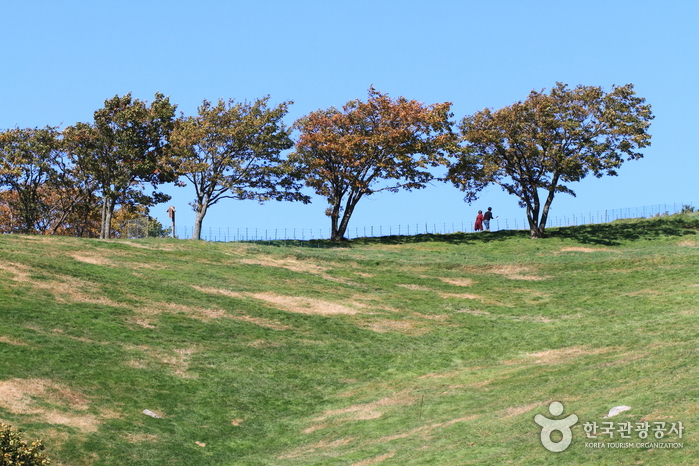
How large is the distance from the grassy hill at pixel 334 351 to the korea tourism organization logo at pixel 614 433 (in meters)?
0.18

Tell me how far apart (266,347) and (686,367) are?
2120cm

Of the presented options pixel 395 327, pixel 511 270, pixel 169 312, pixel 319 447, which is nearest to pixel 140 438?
pixel 319 447

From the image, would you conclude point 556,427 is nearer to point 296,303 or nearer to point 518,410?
point 518,410

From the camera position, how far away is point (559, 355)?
1676 inches

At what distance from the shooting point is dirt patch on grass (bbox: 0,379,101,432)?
30.7 meters

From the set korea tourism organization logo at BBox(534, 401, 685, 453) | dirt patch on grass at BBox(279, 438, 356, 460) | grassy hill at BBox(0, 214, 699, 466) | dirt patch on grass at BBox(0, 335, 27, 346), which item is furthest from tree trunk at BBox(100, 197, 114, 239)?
korea tourism organization logo at BBox(534, 401, 685, 453)

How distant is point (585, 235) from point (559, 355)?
43.1m

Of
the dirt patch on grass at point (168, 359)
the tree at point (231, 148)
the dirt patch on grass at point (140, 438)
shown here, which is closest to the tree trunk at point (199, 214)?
the tree at point (231, 148)

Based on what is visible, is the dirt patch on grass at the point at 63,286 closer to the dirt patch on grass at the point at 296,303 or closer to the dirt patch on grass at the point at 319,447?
the dirt patch on grass at the point at 296,303

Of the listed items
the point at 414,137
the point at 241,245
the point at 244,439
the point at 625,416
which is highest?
the point at 414,137

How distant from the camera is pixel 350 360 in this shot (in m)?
44.6

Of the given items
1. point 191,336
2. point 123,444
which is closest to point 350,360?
point 191,336

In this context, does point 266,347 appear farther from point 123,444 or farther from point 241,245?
point 241,245

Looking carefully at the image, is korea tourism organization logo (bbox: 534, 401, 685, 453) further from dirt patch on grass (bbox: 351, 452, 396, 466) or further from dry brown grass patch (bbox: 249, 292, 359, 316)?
dry brown grass patch (bbox: 249, 292, 359, 316)
